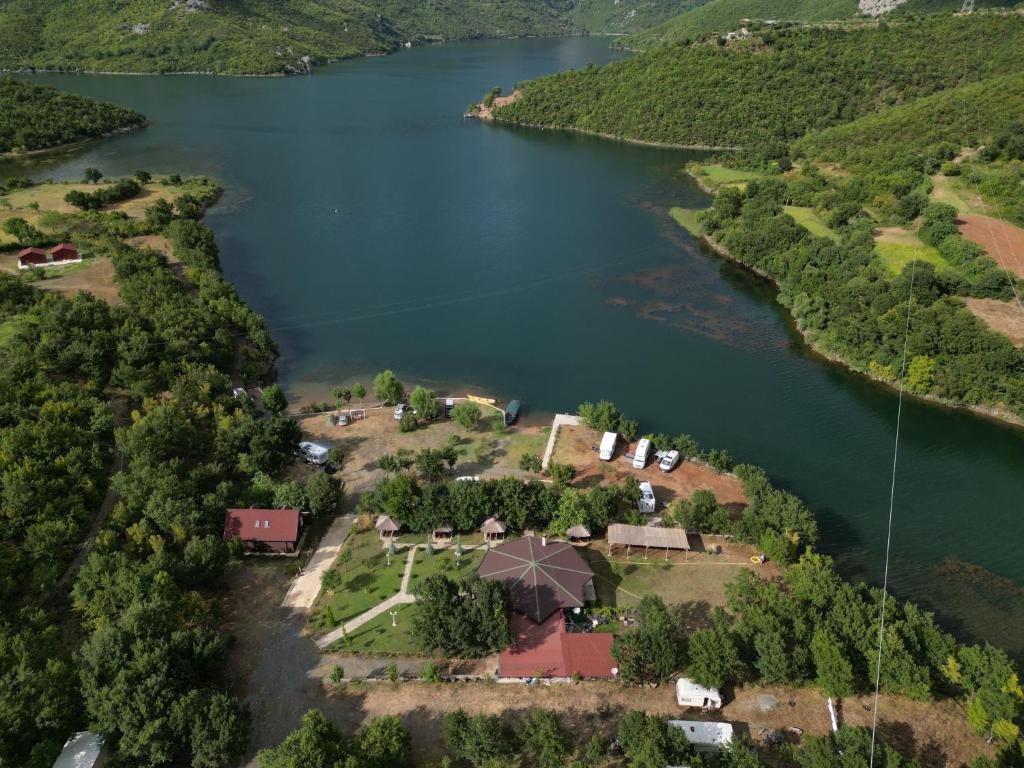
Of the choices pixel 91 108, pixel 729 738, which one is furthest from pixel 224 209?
pixel 729 738

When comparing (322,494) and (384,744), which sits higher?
(322,494)

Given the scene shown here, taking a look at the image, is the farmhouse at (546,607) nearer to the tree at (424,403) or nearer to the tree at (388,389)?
the tree at (424,403)

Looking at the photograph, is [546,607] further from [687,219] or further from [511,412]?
[687,219]

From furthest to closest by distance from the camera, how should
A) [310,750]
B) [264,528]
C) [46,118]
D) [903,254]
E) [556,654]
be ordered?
1. [46,118]
2. [903,254]
3. [264,528]
4. [556,654]
5. [310,750]

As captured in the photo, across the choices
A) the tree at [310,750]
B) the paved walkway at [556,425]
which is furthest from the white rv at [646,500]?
the tree at [310,750]

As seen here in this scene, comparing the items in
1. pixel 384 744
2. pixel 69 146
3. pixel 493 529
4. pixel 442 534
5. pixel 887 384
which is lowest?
pixel 442 534

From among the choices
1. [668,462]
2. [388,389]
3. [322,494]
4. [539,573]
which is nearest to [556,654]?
[539,573]
